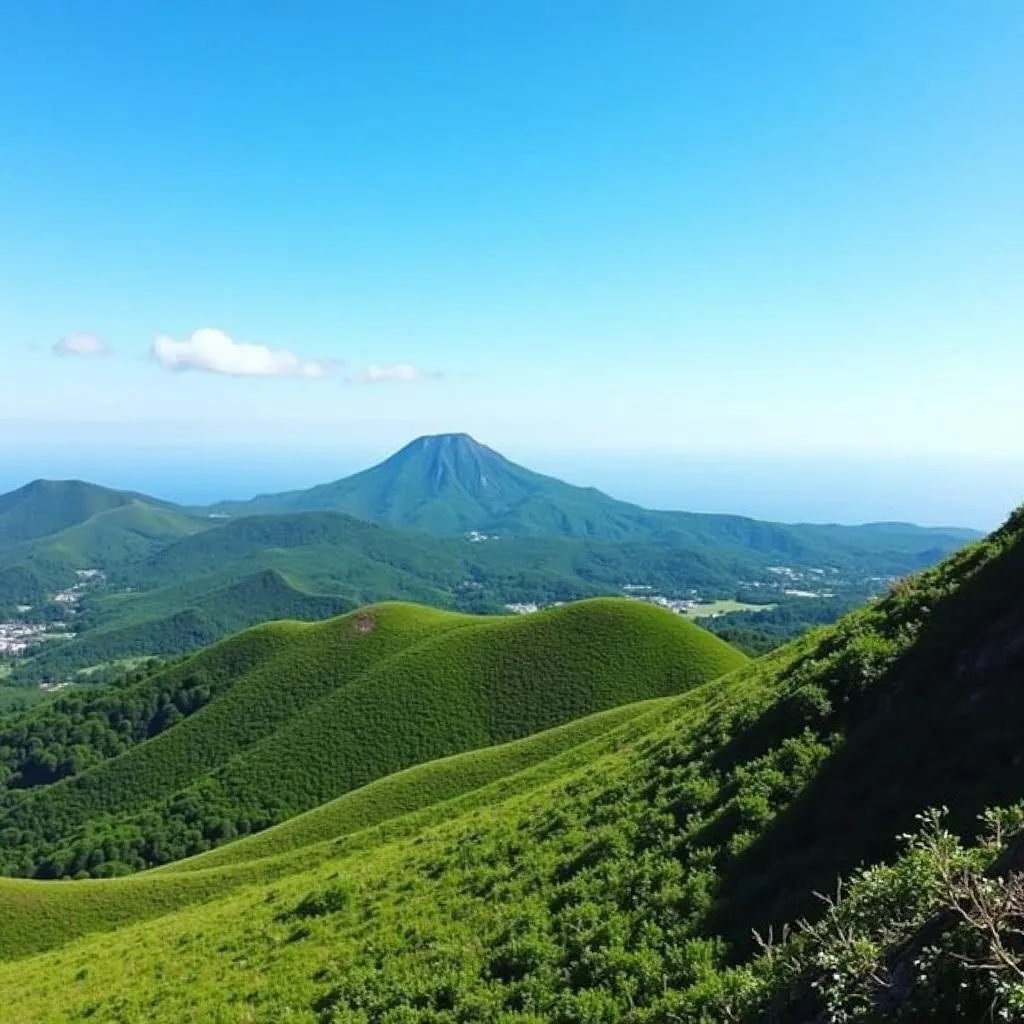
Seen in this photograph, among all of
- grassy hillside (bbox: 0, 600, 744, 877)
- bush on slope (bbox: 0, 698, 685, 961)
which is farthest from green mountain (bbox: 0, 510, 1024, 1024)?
grassy hillside (bbox: 0, 600, 744, 877)

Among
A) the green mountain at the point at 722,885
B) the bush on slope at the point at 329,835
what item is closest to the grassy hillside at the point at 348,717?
the bush on slope at the point at 329,835

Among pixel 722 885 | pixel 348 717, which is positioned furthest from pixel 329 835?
pixel 722 885

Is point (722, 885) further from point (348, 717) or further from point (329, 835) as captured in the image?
point (348, 717)

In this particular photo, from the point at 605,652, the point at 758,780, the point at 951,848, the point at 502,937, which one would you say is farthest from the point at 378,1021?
the point at 605,652

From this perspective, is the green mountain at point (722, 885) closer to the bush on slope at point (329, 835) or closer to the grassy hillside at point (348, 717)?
the bush on slope at point (329, 835)

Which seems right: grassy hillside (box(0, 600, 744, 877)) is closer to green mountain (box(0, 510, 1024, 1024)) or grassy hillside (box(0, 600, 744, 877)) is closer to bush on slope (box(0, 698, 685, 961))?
bush on slope (box(0, 698, 685, 961))

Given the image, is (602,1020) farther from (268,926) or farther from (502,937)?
(268,926)

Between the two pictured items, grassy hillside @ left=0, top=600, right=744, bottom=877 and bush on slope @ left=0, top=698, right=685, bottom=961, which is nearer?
bush on slope @ left=0, top=698, right=685, bottom=961
